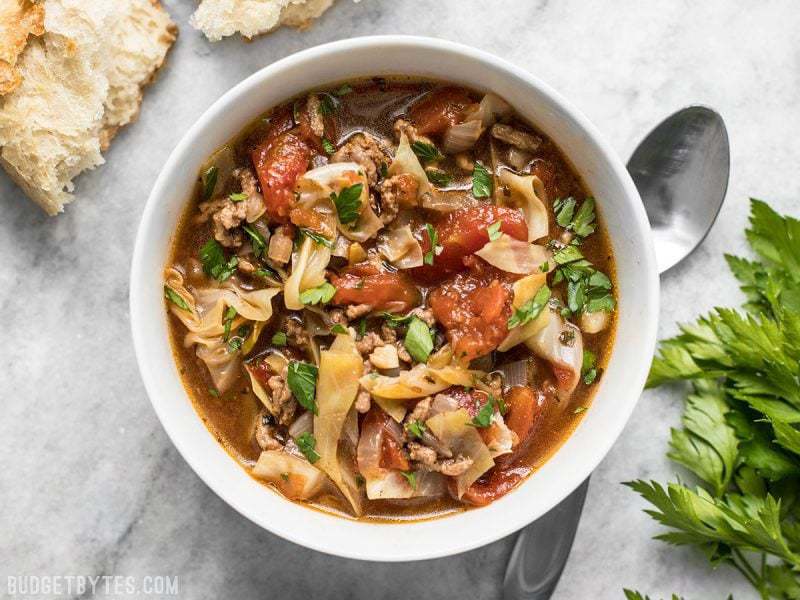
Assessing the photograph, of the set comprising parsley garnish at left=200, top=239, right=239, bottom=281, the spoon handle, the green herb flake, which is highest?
the green herb flake

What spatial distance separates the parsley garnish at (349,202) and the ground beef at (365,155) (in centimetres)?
13

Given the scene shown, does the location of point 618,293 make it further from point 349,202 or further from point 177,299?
point 177,299

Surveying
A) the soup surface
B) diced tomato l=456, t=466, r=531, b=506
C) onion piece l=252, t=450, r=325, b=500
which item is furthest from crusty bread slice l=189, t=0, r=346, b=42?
diced tomato l=456, t=466, r=531, b=506

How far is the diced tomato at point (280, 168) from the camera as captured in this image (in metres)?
3.21

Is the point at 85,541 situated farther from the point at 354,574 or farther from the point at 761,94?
Result: the point at 761,94

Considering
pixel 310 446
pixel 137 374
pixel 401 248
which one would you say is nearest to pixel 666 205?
Answer: pixel 401 248

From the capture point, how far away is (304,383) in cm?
326

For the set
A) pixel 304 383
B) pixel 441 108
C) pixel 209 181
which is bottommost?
pixel 304 383

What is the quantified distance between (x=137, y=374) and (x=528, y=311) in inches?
71.2

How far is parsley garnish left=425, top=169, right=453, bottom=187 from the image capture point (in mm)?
3350

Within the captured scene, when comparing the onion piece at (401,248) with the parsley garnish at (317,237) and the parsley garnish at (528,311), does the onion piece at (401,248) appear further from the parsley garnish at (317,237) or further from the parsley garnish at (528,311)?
the parsley garnish at (528,311)

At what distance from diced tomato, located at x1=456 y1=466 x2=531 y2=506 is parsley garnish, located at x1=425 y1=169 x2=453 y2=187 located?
3.80ft

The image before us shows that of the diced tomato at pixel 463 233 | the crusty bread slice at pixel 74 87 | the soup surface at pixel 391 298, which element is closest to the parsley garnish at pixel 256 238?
the soup surface at pixel 391 298

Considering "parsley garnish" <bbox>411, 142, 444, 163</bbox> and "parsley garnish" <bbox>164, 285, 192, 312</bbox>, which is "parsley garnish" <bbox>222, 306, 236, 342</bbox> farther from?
"parsley garnish" <bbox>411, 142, 444, 163</bbox>
